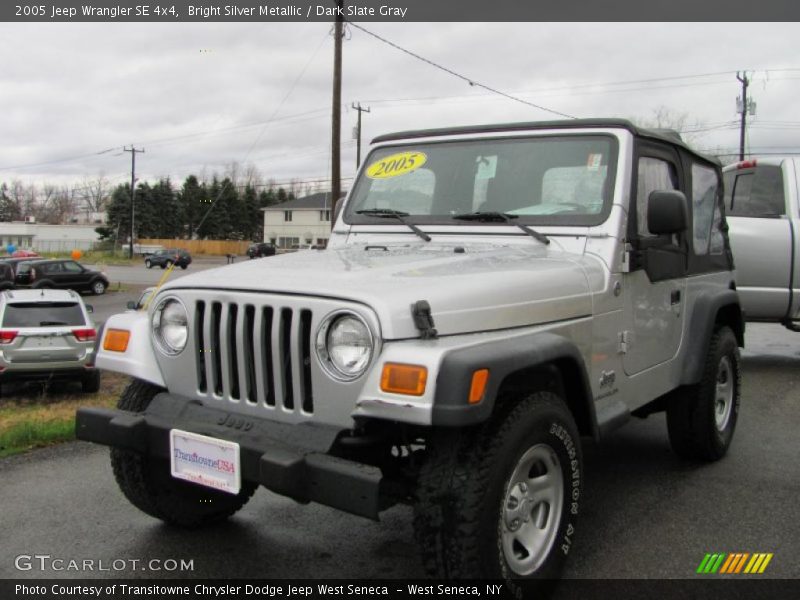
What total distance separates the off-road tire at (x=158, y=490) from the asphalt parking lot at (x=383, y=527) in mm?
121

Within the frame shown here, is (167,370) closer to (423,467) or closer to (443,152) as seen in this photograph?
(423,467)

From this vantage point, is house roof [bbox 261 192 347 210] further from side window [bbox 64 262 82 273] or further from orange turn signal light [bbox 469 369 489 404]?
orange turn signal light [bbox 469 369 489 404]

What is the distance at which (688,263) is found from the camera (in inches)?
183

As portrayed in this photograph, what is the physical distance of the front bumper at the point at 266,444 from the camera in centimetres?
259

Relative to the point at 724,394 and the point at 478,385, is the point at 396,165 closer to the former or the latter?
the point at 478,385

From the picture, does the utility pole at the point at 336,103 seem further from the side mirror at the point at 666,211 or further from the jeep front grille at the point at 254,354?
the jeep front grille at the point at 254,354

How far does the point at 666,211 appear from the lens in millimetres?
3748

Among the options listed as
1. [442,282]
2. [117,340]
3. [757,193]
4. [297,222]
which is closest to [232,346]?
[117,340]

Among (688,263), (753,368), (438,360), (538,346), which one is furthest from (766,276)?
(438,360)

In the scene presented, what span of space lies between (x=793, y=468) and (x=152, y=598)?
165 inches

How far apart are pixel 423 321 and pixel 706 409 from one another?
2.81 metres

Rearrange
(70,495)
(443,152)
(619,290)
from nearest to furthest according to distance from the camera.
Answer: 1. (619,290)
2. (443,152)
3. (70,495)

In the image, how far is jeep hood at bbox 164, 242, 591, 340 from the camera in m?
2.83

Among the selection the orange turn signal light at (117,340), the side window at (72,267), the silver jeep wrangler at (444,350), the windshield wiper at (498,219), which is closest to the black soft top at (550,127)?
the silver jeep wrangler at (444,350)
